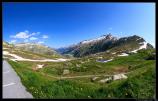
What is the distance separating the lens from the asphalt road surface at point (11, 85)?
10344mm

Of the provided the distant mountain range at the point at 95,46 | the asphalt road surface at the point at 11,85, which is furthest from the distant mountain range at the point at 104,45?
the asphalt road surface at the point at 11,85

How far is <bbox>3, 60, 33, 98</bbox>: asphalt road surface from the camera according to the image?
10344 mm

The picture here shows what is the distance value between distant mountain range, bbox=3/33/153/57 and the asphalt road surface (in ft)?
2.37

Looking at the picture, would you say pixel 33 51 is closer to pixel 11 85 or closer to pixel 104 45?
pixel 11 85

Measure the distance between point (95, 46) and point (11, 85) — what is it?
2784 millimetres

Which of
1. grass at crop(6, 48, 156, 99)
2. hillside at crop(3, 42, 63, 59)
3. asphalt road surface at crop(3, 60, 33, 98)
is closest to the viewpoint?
asphalt road surface at crop(3, 60, 33, 98)

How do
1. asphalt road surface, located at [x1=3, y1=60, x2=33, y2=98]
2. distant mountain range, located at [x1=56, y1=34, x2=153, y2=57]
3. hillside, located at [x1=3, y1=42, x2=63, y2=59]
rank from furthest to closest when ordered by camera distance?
hillside, located at [x1=3, y1=42, x2=63, y2=59]
distant mountain range, located at [x1=56, y1=34, x2=153, y2=57]
asphalt road surface, located at [x1=3, y1=60, x2=33, y2=98]

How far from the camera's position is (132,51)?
1160 cm

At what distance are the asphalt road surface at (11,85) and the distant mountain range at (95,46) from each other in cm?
72

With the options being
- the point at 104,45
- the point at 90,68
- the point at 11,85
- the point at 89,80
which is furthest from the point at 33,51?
the point at 104,45

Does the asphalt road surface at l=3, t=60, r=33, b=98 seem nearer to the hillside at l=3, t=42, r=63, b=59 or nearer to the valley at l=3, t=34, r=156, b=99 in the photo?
the valley at l=3, t=34, r=156, b=99

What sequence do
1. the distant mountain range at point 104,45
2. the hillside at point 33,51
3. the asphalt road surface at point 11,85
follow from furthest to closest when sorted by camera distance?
the hillside at point 33,51
the distant mountain range at point 104,45
the asphalt road surface at point 11,85

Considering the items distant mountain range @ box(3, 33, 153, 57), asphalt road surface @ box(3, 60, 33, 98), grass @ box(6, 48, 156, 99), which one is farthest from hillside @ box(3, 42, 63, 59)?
asphalt road surface @ box(3, 60, 33, 98)

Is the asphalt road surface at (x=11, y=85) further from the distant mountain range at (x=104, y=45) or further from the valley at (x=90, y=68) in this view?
the distant mountain range at (x=104, y=45)
